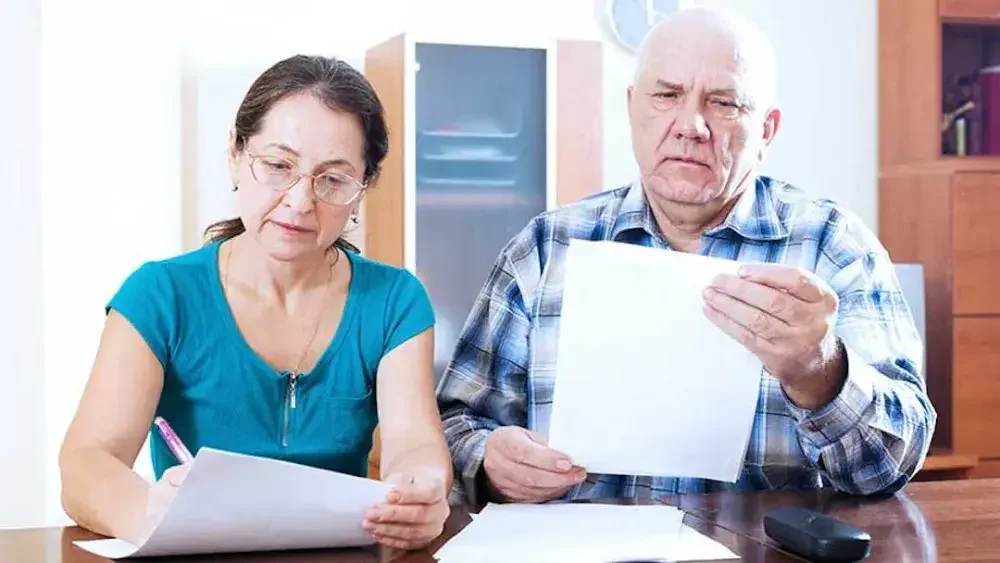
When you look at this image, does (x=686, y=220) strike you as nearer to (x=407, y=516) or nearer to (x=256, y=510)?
(x=407, y=516)

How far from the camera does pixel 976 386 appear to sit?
3.49m

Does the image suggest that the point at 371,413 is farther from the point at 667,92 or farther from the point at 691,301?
the point at 667,92

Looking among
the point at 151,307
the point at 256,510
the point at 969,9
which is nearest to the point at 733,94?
the point at 151,307

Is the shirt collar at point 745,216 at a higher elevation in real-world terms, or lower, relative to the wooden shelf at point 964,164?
lower

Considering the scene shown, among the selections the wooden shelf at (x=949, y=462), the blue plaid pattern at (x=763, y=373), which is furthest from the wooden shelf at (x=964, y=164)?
the blue plaid pattern at (x=763, y=373)

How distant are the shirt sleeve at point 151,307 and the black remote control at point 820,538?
2.37ft

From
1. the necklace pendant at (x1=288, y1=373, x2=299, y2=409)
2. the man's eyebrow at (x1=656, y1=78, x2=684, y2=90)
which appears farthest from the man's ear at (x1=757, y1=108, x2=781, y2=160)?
the necklace pendant at (x1=288, y1=373, x2=299, y2=409)

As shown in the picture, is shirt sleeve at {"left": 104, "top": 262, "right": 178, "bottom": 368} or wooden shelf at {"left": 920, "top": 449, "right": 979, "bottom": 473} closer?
→ shirt sleeve at {"left": 104, "top": 262, "right": 178, "bottom": 368}

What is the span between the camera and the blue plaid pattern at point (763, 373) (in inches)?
58.6

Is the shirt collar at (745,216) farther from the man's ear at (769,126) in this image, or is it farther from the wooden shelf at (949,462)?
the wooden shelf at (949,462)

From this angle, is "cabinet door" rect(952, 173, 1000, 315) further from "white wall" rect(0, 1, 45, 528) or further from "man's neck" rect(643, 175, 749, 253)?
"white wall" rect(0, 1, 45, 528)

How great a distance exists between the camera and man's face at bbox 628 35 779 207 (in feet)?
5.57

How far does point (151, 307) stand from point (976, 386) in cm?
274

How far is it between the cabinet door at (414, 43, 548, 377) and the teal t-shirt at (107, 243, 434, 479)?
1.72m
